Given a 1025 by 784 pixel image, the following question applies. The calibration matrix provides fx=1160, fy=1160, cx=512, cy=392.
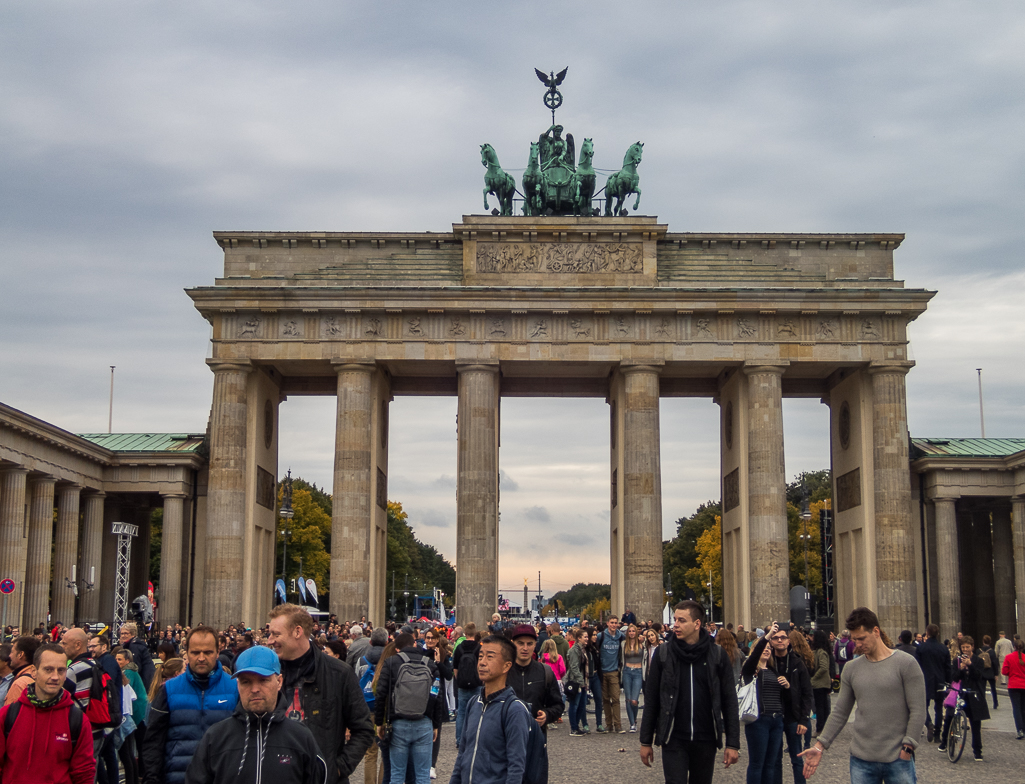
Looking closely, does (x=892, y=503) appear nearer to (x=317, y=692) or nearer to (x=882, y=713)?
(x=882, y=713)

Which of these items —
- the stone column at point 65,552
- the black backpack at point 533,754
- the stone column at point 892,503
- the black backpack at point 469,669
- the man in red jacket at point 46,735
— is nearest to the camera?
the black backpack at point 533,754

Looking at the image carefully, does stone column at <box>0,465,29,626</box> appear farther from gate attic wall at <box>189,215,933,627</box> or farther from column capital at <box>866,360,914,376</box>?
column capital at <box>866,360,914,376</box>

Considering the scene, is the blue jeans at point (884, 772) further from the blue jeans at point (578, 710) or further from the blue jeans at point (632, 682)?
the blue jeans at point (632, 682)

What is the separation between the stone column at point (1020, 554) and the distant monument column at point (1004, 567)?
2.75 m

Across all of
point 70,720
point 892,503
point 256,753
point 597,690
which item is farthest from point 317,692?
point 892,503

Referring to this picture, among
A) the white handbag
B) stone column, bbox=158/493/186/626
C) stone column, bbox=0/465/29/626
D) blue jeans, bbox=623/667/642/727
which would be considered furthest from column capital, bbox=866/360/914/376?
the white handbag

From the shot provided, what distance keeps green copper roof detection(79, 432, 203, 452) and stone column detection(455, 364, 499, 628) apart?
1240 centimetres

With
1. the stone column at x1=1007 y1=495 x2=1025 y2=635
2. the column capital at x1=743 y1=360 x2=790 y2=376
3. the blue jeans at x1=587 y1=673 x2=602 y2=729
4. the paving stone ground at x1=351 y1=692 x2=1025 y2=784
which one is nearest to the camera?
the paving stone ground at x1=351 y1=692 x2=1025 y2=784

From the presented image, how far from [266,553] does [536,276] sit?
1687 cm

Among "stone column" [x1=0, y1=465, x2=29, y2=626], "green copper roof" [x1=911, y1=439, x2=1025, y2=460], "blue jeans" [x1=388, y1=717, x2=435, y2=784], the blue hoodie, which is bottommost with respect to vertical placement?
"blue jeans" [x1=388, y1=717, x2=435, y2=784]

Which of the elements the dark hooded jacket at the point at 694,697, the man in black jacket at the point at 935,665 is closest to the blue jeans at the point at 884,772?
the dark hooded jacket at the point at 694,697

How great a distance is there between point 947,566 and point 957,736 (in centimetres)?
3068

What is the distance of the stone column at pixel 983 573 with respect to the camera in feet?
165

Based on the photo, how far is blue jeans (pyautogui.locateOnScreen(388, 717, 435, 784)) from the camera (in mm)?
11664
